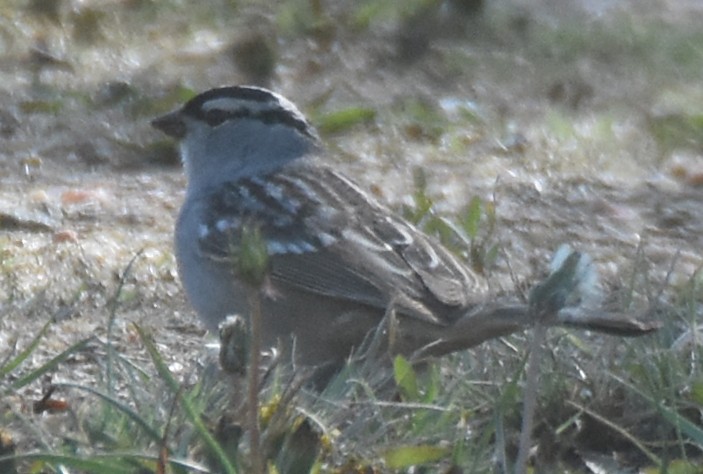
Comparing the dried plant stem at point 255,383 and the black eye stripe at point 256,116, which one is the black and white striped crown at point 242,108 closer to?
the black eye stripe at point 256,116

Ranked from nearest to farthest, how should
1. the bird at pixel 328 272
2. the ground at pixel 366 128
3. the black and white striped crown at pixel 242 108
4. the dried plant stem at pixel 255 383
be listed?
the dried plant stem at pixel 255 383
the bird at pixel 328 272
the ground at pixel 366 128
the black and white striped crown at pixel 242 108

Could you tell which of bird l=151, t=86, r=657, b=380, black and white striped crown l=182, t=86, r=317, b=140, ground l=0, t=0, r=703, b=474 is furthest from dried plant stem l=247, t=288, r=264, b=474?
black and white striped crown l=182, t=86, r=317, b=140

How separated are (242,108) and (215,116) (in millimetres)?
84

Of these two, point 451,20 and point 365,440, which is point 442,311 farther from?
point 451,20

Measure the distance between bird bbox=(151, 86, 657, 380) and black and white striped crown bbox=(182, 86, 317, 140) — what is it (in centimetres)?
24

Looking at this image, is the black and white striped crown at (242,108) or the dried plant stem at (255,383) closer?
the dried plant stem at (255,383)

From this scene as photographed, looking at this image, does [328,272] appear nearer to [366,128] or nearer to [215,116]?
[215,116]

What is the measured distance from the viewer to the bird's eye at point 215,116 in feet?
15.7

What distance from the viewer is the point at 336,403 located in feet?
9.73

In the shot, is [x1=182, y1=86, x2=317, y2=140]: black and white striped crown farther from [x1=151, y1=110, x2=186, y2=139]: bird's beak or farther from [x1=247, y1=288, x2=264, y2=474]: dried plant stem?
[x1=247, y1=288, x2=264, y2=474]: dried plant stem

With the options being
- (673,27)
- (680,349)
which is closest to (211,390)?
(680,349)

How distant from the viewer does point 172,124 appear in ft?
15.8

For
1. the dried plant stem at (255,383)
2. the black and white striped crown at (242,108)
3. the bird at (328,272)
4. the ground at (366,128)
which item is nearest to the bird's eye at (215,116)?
the black and white striped crown at (242,108)

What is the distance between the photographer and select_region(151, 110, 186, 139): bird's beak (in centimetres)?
478
